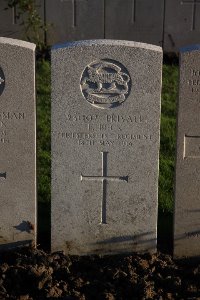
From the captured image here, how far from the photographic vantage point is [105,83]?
15.9 feet

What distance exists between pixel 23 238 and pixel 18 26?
5.98m

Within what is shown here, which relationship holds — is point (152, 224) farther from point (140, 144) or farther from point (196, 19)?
point (196, 19)

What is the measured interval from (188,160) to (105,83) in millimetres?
868

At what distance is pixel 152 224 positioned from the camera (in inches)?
201

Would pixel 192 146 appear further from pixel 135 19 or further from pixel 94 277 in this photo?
pixel 135 19

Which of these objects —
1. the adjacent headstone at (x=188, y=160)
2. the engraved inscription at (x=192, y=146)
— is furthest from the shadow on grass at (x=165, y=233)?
the engraved inscription at (x=192, y=146)

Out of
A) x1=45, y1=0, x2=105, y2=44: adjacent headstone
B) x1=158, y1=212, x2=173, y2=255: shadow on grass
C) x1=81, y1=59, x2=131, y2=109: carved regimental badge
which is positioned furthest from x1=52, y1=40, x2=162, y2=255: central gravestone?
x1=45, y1=0, x2=105, y2=44: adjacent headstone

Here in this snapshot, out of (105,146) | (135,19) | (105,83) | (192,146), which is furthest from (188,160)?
(135,19)

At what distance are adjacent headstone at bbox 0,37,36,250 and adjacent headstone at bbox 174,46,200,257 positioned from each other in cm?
110

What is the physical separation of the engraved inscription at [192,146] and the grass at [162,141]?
115cm

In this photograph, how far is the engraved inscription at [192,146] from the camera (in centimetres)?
495

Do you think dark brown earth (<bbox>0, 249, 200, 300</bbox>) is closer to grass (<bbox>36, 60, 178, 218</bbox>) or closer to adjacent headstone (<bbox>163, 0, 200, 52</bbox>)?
grass (<bbox>36, 60, 178, 218</bbox>)

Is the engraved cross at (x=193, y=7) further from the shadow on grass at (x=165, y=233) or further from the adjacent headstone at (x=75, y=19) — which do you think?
the shadow on grass at (x=165, y=233)

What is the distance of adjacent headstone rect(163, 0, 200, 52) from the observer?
10422mm
